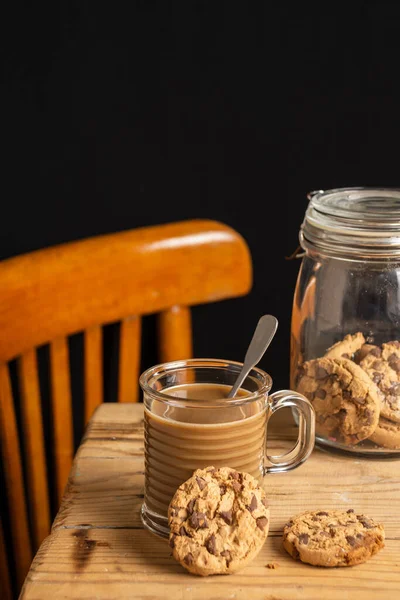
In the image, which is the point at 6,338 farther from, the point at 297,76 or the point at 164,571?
the point at 297,76

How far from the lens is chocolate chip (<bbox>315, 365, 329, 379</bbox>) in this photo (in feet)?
3.04

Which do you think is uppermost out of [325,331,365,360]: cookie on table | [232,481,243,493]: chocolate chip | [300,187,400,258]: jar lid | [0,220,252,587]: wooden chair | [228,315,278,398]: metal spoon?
[300,187,400,258]: jar lid

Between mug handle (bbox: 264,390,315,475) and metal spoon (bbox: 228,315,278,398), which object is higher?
metal spoon (bbox: 228,315,278,398)

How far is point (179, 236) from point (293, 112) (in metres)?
0.40

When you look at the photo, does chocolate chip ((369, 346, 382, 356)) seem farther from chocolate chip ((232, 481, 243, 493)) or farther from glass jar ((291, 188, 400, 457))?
chocolate chip ((232, 481, 243, 493))

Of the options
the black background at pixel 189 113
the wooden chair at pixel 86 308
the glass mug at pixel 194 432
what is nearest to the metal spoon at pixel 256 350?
the glass mug at pixel 194 432

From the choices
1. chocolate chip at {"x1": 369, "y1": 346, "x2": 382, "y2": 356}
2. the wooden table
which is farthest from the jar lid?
→ the wooden table

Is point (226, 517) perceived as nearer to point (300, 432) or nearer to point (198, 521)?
point (198, 521)

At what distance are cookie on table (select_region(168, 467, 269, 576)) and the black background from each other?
0.77 metres

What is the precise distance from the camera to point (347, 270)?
3.10ft

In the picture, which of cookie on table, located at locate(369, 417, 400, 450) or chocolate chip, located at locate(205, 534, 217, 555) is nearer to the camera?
chocolate chip, located at locate(205, 534, 217, 555)

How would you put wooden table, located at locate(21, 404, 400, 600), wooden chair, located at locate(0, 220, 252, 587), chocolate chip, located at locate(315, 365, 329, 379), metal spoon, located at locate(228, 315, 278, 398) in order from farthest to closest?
1. wooden chair, located at locate(0, 220, 252, 587)
2. chocolate chip, located at locate(315, 365, 329, 379)
3. metal spoon, located at locate(228, 315, 278, 398)
4. wooden table, located at locate(21, 404, 400, 600)

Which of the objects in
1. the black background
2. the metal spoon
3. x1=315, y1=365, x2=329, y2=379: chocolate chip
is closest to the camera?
the metal spoon

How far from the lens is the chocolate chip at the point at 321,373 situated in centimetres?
93
